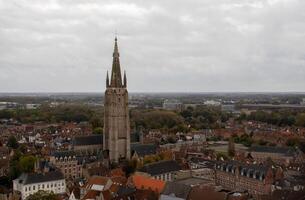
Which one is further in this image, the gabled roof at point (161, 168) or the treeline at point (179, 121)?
the treeline at point (179, 121)

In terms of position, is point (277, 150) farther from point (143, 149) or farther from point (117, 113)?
point (117, 113)

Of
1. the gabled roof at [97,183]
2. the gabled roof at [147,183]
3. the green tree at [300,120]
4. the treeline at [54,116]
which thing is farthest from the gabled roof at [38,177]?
the treeline at [54,116]

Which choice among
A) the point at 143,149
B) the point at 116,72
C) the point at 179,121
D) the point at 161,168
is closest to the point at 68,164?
the point at 143,149

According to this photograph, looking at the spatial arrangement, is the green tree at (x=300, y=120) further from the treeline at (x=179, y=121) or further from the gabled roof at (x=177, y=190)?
the gabled roof at (x=177, y=190)

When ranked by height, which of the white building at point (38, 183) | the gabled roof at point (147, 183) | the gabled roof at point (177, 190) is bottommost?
the white building at point (38, 183)

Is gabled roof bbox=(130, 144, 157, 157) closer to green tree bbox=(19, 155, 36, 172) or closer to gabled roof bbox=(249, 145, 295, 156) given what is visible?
green tree bbox=(19, 155, 36, 172)
